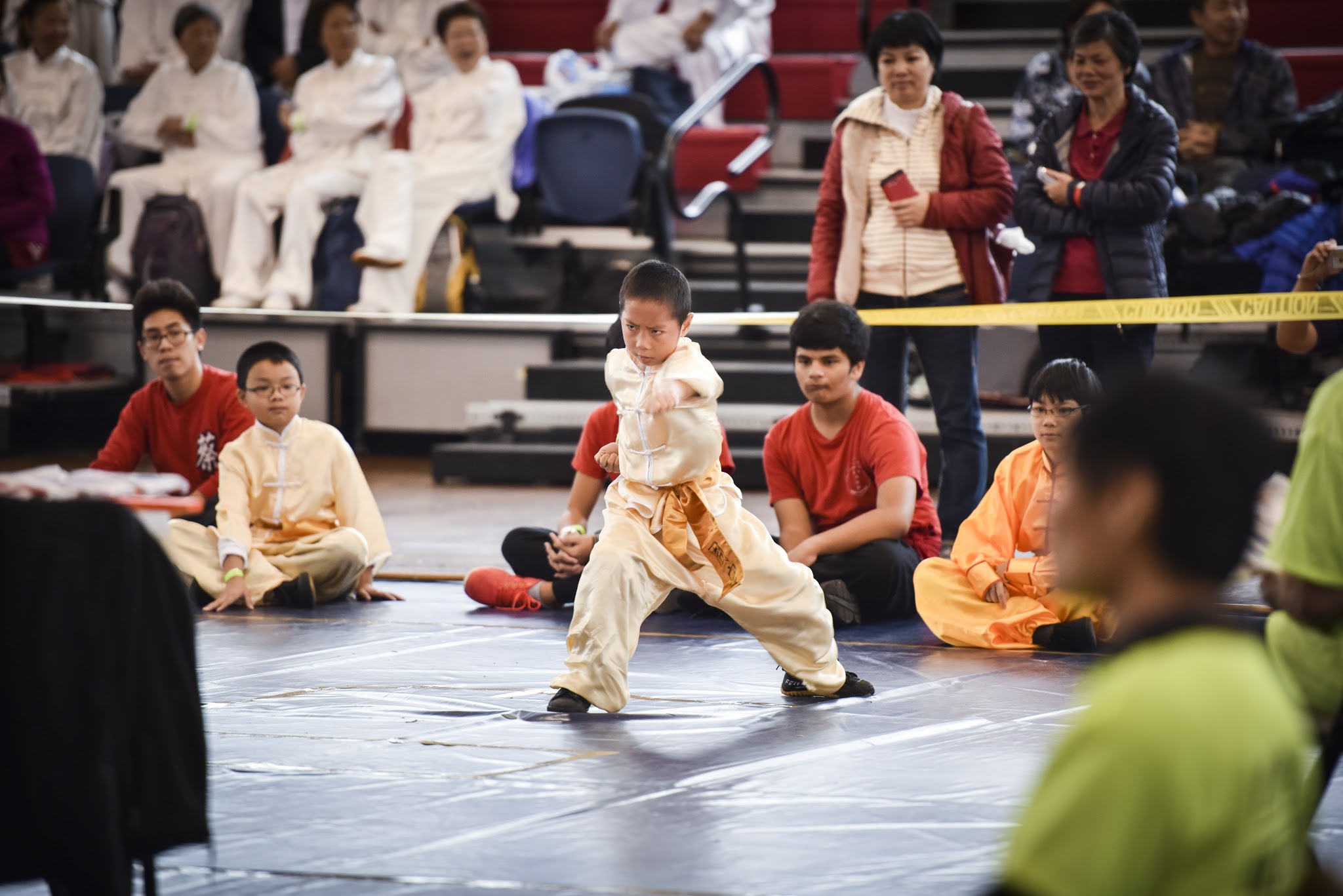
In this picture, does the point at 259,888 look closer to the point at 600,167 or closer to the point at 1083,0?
the point at 1083,0

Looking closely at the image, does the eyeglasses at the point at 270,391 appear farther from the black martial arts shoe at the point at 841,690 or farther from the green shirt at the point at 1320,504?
the green shirt at the point at 1320,504

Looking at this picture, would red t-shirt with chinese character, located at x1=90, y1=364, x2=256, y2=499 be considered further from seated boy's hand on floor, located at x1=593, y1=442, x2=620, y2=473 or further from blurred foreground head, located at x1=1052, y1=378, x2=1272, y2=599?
blurred foreground head, located at x1=1052, y1=378, x2=1272, y2=599

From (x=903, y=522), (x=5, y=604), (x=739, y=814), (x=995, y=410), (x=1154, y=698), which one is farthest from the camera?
(x=995, y=410)

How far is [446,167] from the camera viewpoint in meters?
8.27

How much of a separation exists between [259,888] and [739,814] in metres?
0.81

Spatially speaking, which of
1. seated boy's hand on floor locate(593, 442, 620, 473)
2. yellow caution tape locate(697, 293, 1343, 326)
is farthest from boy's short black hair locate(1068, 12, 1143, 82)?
seated boy's hand on floor locate(593, 442, 620, 473)

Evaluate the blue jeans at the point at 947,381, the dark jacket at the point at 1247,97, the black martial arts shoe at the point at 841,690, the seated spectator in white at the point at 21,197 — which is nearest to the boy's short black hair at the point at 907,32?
the blue jeans at the point at 947,381

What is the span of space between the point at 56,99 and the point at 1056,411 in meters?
6.72

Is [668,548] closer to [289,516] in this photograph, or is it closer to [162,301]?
[289,516]

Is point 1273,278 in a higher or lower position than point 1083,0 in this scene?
lower

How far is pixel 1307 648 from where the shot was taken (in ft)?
6.81

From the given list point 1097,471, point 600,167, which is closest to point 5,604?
point 1097,471

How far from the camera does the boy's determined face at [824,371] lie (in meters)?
4.35

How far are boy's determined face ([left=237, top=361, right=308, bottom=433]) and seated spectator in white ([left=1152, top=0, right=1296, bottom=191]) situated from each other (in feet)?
14.0
